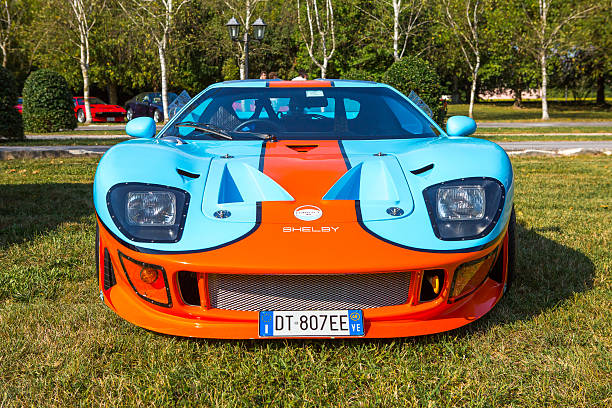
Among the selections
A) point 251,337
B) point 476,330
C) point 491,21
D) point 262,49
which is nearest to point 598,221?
point 476,330

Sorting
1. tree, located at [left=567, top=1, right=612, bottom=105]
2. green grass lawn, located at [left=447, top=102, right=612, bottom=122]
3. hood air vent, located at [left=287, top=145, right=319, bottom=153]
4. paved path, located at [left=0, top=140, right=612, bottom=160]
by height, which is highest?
tree, located at [left=567, top=1, right=612, bottom=105]

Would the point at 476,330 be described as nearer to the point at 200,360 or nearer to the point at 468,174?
the point at 468,174

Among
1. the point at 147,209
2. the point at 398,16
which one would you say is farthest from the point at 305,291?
the point at 398,16

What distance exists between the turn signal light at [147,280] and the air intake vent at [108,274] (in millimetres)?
167

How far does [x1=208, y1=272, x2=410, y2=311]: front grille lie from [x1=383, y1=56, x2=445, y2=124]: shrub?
539 inches

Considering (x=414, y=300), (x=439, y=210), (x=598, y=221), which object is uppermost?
(x=439, y=210)

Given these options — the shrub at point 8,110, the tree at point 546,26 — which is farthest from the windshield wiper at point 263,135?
the tree at point 546,26

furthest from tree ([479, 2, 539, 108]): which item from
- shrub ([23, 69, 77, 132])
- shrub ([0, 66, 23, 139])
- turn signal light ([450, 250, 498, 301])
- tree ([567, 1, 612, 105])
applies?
turn signal light ([450, 250, 498, 301])

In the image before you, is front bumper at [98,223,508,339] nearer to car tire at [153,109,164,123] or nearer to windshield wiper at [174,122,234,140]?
windshield wiper at [174,122,234,140]

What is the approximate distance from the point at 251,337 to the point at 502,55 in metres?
29.6

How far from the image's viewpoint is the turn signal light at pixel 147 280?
229 centimetres

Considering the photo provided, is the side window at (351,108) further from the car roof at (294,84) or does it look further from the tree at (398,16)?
the tree at (398,16)

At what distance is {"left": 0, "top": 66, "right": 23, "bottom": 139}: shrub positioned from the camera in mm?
13555

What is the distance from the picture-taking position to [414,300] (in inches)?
90.3
